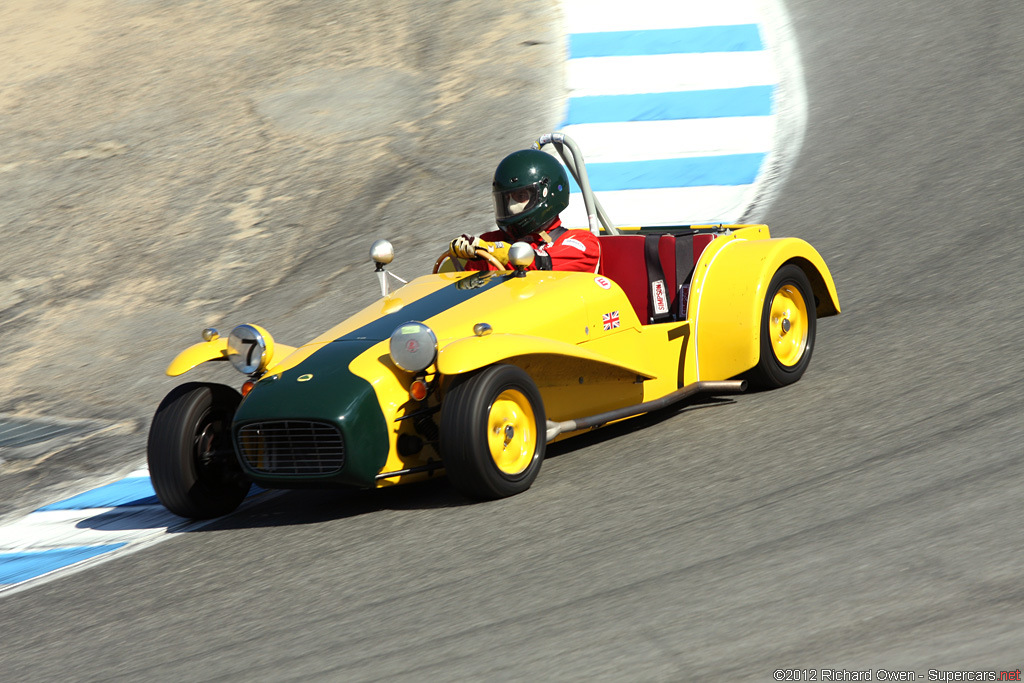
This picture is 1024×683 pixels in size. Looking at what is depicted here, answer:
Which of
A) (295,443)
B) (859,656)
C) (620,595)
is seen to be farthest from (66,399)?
(859,656)

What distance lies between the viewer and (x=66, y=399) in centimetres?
797

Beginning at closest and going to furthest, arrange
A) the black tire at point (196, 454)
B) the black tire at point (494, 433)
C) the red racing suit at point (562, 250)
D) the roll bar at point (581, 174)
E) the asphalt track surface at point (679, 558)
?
the asphalt track surface at point (679, 558) → the black tire at point (494, 433) → the black tire at point (196, 454) → the red racing suit at point (562, 250) → the roll bar at point (581, 174)

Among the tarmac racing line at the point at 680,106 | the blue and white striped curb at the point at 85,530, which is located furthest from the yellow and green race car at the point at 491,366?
the tarmac racing line at the point at 680,106

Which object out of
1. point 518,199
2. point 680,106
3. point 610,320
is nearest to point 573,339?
point 610,320

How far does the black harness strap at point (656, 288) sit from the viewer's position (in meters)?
6.25

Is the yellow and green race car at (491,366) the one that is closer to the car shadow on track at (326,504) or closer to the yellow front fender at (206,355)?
the yellow front fender at (206,355)

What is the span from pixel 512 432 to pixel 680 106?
267 inches

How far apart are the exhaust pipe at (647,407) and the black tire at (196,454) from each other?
1.52m

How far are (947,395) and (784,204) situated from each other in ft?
12.8

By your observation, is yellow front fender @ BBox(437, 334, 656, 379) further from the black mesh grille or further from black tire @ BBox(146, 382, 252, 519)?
black tire @ BBox(146, 382, 252, 519)

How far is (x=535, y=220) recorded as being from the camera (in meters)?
6.22

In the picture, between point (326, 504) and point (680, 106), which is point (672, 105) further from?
point (326, 504)

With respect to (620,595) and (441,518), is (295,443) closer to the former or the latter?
(441,518)

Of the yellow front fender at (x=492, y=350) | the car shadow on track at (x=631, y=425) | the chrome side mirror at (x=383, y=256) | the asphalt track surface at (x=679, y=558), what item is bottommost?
the asphalt track surface at (x=679, y=558)
